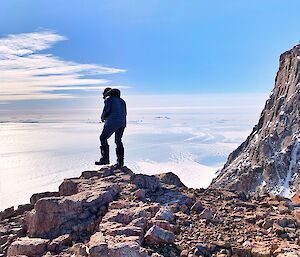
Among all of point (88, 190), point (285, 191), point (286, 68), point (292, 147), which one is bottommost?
point (285, 191)

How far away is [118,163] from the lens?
46.0 ft

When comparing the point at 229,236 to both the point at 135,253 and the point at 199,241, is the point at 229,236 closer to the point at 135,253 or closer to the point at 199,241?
the point at 199,241

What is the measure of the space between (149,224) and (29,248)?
2460 millimetres

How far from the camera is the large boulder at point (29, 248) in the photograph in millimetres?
8375

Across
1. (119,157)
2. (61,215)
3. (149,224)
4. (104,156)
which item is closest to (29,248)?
(61,215)

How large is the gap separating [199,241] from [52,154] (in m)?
91.6

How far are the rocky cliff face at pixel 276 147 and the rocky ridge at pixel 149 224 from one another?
2240 inches

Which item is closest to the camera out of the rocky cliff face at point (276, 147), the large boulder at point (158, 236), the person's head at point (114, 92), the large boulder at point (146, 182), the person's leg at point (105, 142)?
the large boulder at point (158, 236)

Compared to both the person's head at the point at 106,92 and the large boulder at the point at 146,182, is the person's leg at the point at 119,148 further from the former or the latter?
the large boulder at the point at 146,182

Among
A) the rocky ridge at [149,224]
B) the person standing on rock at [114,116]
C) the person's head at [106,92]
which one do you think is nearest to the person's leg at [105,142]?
the person standing on rock at [114,116]

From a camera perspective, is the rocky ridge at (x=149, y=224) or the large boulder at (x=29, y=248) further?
the large boulder at (x=29, y=248)

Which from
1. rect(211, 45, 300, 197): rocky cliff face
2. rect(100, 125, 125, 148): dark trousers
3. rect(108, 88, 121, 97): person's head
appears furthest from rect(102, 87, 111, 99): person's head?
rect(211, 45, 300, 197): rocky cliff face

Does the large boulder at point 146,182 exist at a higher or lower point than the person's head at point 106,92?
lower

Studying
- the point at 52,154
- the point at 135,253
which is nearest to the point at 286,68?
the point at 52,154
